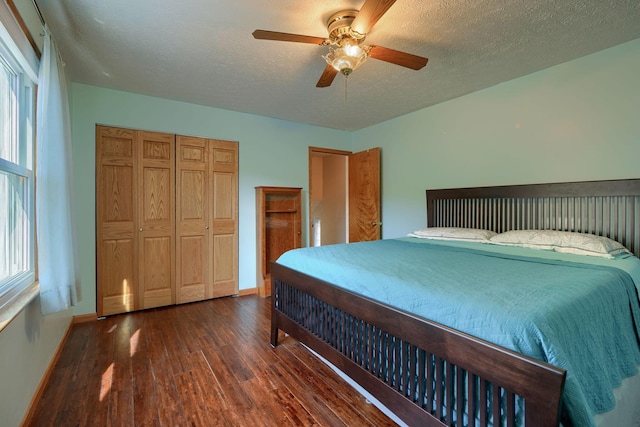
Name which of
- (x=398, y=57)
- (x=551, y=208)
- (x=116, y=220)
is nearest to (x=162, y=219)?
(x=116, y=220)

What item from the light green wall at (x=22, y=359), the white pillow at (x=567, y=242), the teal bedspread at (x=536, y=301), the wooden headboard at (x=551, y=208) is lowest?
the light green wall at (x=22, y=359)

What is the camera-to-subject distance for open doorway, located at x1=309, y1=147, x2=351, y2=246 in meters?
5.81

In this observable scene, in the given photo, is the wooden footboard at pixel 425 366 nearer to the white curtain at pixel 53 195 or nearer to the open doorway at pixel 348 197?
the white curtain at pixel 53 195

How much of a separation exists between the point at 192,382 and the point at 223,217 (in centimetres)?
224

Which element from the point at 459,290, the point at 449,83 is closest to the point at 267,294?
the point at 459,290

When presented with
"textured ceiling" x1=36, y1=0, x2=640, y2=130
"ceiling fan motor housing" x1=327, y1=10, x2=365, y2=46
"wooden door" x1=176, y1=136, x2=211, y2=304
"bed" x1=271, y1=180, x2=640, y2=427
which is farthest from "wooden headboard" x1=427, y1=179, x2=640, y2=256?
"wooden door" x1=176, y1=136, x2=211, y2=304

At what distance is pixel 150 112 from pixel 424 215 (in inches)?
142

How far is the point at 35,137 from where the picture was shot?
76.6 inches

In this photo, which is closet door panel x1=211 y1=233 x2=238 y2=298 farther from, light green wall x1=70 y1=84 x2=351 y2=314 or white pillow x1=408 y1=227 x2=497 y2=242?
white pillow x1=408 y1=227 x2=497 y2=242

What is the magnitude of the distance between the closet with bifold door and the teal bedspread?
212 centimetres

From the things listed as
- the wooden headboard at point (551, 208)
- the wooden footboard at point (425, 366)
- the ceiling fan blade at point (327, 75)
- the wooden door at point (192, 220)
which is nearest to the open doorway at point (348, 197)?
the wooden headboard at point (551, 208)

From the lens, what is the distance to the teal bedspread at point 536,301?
1059 millimetres

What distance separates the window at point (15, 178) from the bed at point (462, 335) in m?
1.65

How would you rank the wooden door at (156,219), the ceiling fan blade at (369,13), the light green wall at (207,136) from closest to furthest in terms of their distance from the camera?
the ceiling fan blade at (369,13), the light green wall at (207,136), the wooden door at (156,219)
